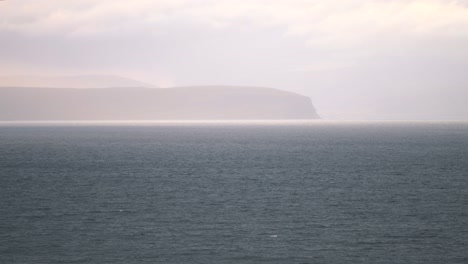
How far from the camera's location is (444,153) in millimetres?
127938

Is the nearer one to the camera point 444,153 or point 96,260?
point 96,260

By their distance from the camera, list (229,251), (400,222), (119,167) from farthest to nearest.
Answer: (119,167) → (400,222) → (229,251)

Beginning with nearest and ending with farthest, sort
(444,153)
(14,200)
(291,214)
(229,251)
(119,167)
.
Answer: (229,251), (291,214), (14,200), (119,167), (444,153)

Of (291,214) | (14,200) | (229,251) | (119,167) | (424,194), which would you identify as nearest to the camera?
→ (229,251)

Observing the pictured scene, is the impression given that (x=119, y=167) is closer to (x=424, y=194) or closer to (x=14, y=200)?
(x=14, y=200)

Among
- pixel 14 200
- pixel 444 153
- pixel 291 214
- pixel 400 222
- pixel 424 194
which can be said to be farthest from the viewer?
pixel 444 153

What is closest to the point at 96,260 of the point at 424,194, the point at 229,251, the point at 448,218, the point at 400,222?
the point at 229,251

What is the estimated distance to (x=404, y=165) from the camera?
337 ft

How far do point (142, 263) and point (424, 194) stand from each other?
123 feet

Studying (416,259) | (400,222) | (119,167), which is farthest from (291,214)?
(119,167)

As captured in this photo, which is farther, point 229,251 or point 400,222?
point 400,222

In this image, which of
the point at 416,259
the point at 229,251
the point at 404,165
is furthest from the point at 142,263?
the point at 404,165

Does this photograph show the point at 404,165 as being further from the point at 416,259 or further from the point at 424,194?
the point at 416,259

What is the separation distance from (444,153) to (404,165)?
28904 mm
